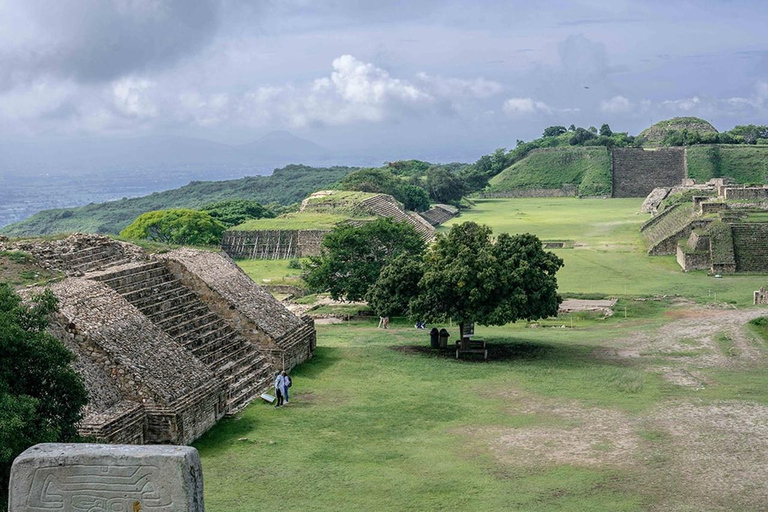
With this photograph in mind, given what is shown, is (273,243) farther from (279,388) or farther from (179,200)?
(179,200)

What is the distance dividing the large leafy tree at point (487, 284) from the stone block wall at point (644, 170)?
72.4 meters

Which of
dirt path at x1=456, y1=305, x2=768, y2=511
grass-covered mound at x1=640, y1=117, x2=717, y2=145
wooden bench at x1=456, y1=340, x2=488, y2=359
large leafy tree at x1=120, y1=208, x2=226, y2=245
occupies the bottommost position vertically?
dirt path at x1=456, y1=305, x2=768, y2=511

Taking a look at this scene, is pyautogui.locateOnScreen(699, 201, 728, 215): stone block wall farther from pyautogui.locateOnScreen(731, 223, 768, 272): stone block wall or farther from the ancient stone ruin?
pyautogui.locateOnScreen(731, 223, 768, 272): stone block wall

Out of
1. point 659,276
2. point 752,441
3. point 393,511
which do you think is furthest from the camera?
point 659,276

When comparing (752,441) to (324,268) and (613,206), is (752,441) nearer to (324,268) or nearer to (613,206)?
(324,268)

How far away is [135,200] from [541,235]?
91.2 metres

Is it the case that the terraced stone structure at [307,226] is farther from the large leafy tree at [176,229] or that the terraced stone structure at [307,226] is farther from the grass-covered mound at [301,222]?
the large leafy tree at [176,229]

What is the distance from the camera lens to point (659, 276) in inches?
1642

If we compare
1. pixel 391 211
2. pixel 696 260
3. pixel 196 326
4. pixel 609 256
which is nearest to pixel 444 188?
pixel 391 211

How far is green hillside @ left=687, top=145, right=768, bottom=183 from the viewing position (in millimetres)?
91938

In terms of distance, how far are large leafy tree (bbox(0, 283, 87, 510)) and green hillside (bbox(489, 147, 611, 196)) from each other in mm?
85939

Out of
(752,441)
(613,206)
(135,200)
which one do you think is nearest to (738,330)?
(752,441)

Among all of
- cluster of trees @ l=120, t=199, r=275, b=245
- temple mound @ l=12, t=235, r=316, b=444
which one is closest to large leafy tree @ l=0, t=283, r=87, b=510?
temple mound @ l=12, t=235, r=316, b=444

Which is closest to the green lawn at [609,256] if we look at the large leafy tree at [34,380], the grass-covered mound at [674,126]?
the large leafy tree at [34,380]
